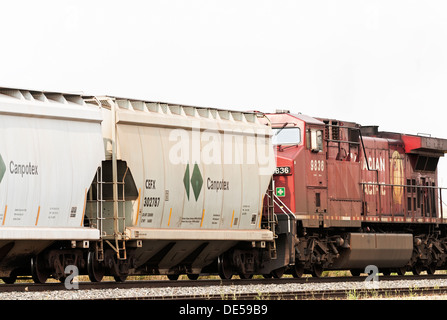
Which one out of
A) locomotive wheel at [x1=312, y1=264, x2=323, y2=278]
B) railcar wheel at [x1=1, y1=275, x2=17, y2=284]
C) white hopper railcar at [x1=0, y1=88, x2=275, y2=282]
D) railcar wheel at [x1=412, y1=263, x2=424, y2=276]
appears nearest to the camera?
white hopper railcar at [x1=0, y1=88, x2=275, y2=282]

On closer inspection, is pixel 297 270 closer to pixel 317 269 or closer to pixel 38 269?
pixel 317 269

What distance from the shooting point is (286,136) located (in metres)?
24.7

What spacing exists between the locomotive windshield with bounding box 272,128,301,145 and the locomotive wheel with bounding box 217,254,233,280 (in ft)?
12.2

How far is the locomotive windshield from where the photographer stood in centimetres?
2457

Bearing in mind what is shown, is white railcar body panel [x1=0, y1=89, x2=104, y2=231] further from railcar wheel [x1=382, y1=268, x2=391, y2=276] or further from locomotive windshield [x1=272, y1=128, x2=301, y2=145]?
railcar wheel [x1=382, y1=268, x2=391, y2=276]

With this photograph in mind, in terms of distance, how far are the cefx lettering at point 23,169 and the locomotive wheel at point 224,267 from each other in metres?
7.11

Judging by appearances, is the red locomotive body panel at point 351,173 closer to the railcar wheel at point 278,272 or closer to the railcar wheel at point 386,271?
the railcar wheel at point 278,272

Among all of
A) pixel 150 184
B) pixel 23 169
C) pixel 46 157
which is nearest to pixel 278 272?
pixel 150 184

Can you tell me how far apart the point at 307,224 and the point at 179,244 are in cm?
472

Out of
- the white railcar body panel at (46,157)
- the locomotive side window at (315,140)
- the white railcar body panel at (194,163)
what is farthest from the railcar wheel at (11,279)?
the locomotive side window at (315,140)

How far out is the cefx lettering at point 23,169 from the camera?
16933 mm

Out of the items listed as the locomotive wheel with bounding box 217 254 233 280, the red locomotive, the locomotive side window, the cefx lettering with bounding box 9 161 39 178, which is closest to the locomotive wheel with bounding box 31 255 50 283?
the cefx lettering with bounding box 9 161 39 178

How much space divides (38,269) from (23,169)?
110 inches

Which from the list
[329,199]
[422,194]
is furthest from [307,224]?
[422,194]
